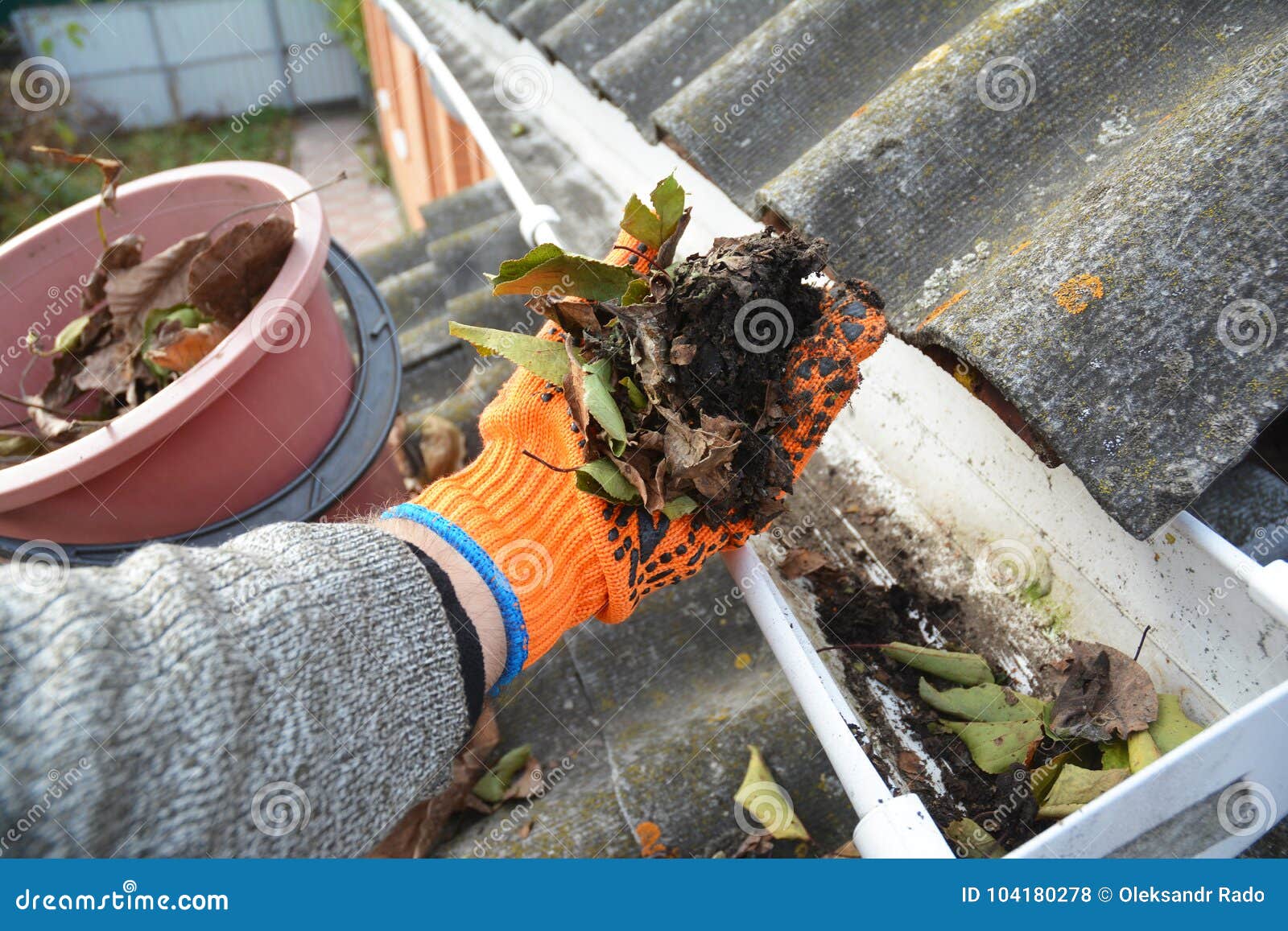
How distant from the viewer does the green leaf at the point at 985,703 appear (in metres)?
1.11

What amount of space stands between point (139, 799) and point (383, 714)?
0.79 feet

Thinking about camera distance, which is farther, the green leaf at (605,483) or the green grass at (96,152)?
the green grass at (96,152)

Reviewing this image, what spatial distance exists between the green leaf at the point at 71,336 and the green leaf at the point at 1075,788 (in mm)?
1721

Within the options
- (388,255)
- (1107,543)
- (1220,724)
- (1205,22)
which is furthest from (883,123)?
(388,255)

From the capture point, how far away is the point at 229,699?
780mm

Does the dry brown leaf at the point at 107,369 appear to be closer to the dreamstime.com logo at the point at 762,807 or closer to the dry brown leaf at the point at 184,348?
the dry brown leaf at the point at 184,348

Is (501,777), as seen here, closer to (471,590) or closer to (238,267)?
(471,590)
